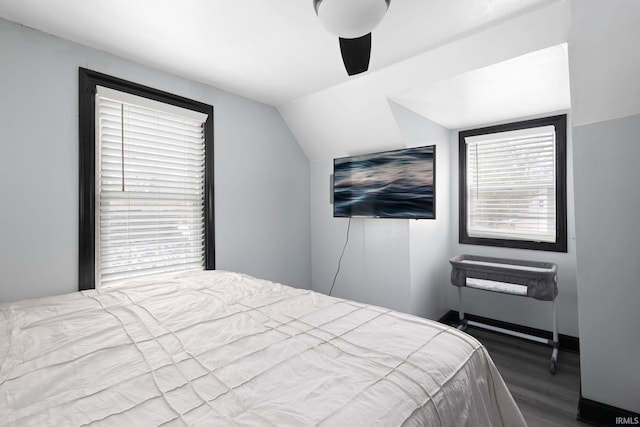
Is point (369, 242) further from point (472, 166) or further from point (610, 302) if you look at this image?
point (610, 302)

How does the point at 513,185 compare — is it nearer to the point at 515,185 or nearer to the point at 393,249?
the point at 515,185

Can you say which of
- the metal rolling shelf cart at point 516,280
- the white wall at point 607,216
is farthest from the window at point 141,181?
the white wall at point 607,216

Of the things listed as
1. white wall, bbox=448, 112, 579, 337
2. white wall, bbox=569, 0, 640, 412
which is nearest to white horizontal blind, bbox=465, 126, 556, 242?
white wall, bbox=448, 112, 579, 337

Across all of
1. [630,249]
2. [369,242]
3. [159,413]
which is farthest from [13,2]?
[630,249]

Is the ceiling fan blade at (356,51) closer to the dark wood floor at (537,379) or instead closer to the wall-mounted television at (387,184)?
the wall-mounted television at (387,184)

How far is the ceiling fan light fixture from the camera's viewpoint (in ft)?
3.59

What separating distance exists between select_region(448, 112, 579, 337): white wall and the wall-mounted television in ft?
3.59

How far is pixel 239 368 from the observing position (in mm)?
1021

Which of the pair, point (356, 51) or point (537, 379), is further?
point (537, 379)

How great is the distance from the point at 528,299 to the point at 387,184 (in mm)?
1903

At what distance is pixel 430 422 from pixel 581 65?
2111mm

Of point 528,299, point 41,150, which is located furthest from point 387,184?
point 41,150

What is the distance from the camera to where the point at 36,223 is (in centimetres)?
185

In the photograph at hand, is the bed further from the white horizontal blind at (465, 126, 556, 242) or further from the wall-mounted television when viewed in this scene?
the white horizontal blind at (465, 126, 556, 242)
